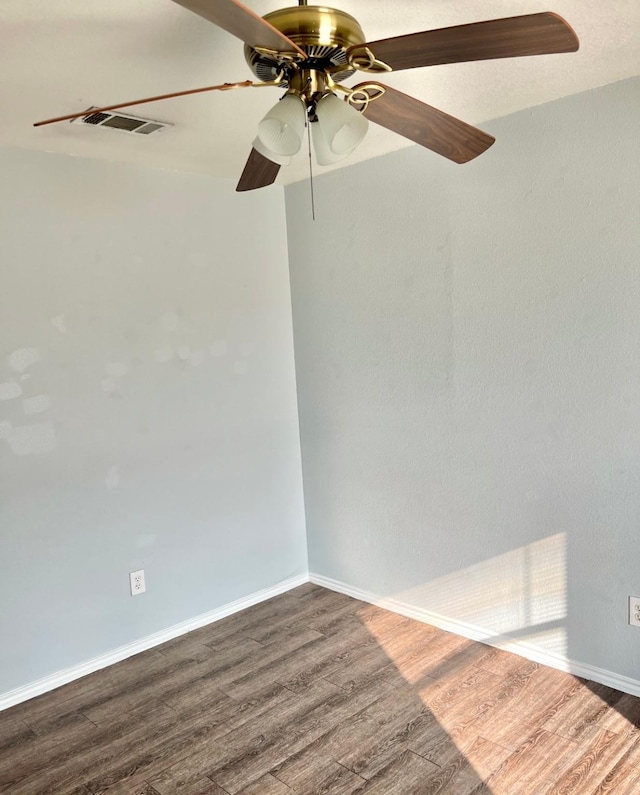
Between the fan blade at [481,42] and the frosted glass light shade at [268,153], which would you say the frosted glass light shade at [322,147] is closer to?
the frosted glass light shade at [268,153]

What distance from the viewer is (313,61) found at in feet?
4.62

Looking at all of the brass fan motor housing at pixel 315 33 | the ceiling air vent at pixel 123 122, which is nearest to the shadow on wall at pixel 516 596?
the brass fan motor housing at pixel 315 33

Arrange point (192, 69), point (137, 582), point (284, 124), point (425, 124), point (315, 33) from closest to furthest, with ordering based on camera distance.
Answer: point (315, 33) → point (284, 124) → point (425, 124) → point (192, 69) → point (137, 582)

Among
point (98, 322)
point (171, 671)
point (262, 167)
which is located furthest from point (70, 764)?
point (262, 167)

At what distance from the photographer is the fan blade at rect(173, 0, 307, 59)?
1.10 meters

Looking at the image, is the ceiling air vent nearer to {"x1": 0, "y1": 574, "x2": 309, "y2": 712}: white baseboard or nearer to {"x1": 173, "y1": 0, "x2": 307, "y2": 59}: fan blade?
{"x1": 173, "y1": 0, "x2": 307, "y2": 59}: fan blade

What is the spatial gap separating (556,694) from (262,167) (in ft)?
7.19

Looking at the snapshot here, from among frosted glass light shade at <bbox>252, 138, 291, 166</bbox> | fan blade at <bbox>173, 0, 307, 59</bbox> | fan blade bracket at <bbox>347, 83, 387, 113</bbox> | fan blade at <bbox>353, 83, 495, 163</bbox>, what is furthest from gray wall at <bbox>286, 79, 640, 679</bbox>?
fan blade at <bbox>173, 0, 307, 59</bbox>

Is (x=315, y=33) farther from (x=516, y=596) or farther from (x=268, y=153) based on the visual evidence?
(x=516, y=596)

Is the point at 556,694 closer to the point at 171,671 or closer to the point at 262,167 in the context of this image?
the point at 171,671

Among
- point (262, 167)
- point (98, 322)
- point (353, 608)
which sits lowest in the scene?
point (353, 608)

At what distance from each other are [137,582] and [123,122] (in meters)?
1.98

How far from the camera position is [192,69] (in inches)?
76.1

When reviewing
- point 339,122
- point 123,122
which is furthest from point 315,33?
point 123,122
